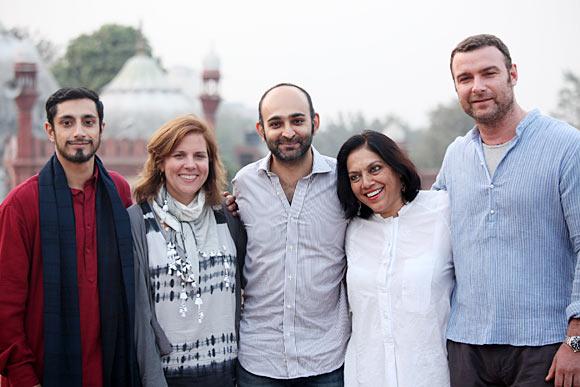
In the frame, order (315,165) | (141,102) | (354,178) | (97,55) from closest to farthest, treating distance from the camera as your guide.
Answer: (354,178) < (315,165) < (141,102) < (97,55)

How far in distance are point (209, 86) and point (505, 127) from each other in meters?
17.7

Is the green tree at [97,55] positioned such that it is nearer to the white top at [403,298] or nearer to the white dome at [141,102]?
the white dome at [141,102]

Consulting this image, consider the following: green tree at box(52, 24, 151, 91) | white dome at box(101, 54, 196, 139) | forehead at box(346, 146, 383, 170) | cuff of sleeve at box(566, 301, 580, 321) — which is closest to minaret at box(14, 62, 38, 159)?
white dome at box(101, 54, 196, 139)

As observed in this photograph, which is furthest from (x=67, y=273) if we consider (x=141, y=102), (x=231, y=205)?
(x=141, y=102)

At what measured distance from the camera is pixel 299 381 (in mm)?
2787

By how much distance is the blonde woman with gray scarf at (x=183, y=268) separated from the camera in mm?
2678

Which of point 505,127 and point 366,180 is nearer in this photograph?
point 505,127

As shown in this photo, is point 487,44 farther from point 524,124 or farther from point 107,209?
point 107,209

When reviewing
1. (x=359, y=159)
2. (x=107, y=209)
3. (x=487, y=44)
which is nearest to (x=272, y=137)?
(x=359, y=159)

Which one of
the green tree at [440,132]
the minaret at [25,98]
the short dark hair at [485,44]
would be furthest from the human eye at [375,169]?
the green tree at [440,132]

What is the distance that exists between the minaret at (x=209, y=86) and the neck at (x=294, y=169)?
54.9 feet

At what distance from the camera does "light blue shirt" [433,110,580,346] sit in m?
2.48

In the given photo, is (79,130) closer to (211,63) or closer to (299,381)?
(299,381)

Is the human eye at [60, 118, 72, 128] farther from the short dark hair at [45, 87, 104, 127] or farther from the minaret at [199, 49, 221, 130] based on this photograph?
the minaret at [199, 49, 221, 130]
